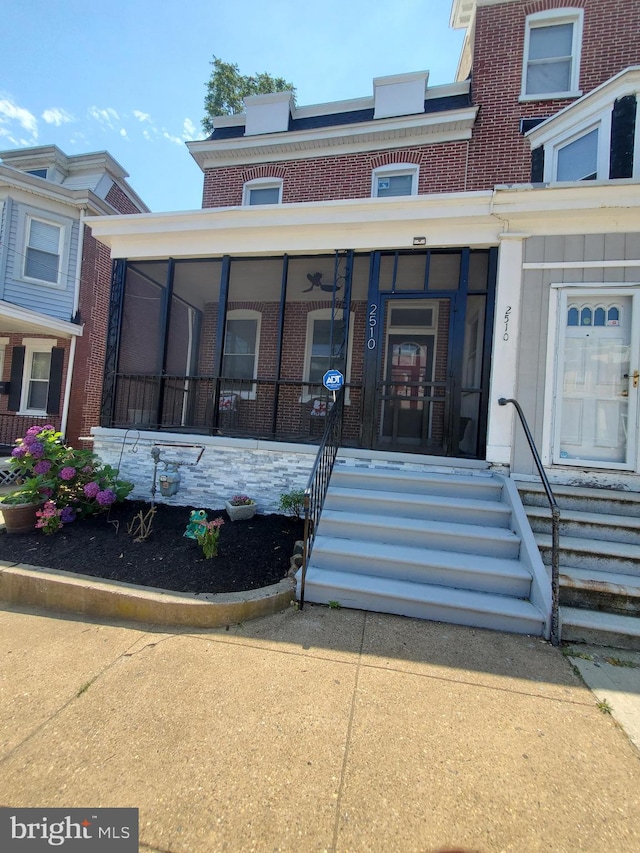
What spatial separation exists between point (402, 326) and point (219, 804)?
777 centimetres

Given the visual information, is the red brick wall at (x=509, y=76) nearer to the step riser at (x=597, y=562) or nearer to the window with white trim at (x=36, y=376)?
the step riser at (x=597, y=562)

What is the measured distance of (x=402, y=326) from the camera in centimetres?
807

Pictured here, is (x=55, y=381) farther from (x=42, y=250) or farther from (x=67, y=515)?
(x=67, y=515)

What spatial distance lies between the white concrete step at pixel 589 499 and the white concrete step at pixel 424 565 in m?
0.98

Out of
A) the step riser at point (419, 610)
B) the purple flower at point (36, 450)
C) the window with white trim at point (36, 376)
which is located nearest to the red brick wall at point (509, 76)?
the step riser at point (419, 610)

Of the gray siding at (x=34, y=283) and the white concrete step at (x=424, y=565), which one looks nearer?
the white concrete step at (x=424, y=565)

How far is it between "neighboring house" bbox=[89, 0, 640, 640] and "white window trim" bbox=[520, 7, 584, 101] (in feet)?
0.11

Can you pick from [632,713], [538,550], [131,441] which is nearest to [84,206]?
[131,441]

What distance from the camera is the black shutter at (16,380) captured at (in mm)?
9984

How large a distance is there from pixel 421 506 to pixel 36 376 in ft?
35.7

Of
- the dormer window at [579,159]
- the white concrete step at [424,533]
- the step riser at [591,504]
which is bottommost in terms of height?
the white concrete step at [424,533]

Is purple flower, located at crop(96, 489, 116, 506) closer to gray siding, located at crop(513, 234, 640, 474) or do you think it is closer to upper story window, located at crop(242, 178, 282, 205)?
gray siding, located at crop(513, 234, 640, 474)

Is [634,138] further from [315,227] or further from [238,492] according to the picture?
[238,492]

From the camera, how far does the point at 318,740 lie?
6.41ft
